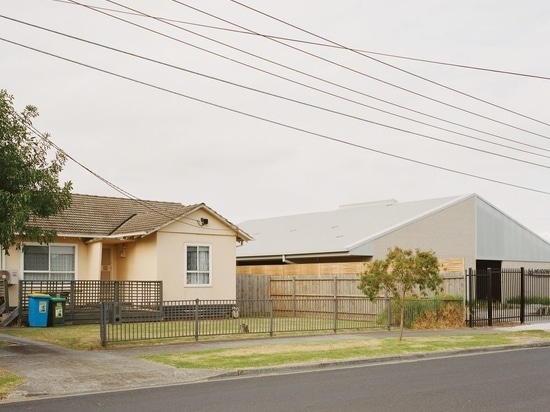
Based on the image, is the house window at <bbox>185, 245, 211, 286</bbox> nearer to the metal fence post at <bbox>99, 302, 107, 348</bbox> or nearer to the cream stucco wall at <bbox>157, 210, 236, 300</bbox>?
the cream stucco wall at <bbox>157, 210, 236, 300</bbox>

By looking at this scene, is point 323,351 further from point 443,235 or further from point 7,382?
point 443,235

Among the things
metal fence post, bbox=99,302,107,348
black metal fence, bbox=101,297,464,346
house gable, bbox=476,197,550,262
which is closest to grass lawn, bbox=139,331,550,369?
metal fence post, bbox=99,302,107,348

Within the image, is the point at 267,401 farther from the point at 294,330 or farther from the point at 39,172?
the point at 294,330

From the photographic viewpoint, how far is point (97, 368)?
587 inches

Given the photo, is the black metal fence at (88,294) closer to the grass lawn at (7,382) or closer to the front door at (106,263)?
the front door at (106,263)

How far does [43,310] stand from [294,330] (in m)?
8.69

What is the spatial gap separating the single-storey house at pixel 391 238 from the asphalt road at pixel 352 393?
15920 mm

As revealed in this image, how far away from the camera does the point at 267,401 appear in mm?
11359

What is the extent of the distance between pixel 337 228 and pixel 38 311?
19183 millimetres

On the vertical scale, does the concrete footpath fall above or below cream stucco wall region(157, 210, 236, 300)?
below

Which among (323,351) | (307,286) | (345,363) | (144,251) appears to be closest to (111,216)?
(144,251)

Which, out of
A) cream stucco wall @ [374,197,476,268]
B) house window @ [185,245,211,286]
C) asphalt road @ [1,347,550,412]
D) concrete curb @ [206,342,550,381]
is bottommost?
concrete curb @ [206,342,550,381]

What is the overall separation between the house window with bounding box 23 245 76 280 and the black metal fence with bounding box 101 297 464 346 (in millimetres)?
4027

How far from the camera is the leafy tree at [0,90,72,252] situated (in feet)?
53.0
